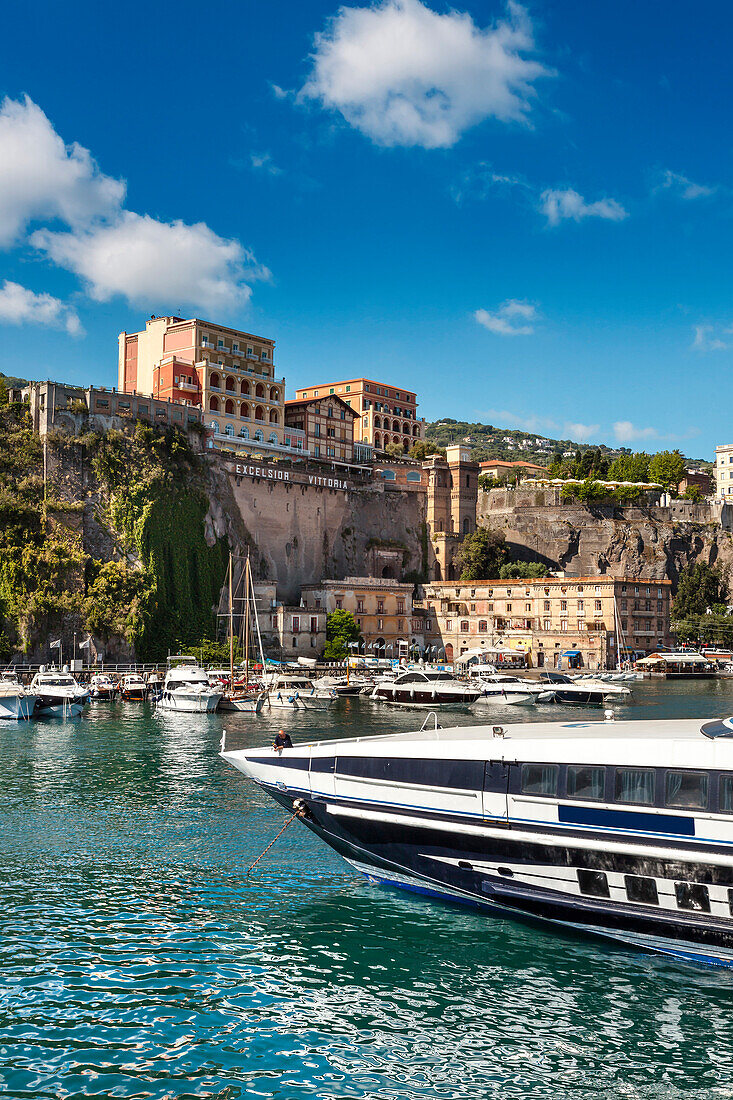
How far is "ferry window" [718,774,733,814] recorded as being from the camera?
12.8 meters

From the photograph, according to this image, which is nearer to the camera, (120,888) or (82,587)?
(120,888)

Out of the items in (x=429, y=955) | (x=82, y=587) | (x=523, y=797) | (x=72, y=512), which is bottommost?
(x=429, y=955)

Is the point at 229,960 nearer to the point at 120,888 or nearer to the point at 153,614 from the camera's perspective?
the point at 120,888

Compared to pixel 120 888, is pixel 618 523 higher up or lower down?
higher up

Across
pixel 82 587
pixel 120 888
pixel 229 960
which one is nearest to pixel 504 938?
pixel 229 960

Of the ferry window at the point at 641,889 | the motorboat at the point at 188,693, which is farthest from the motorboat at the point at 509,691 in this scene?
the ferry window at the point at 641,889

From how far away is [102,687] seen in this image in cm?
5519

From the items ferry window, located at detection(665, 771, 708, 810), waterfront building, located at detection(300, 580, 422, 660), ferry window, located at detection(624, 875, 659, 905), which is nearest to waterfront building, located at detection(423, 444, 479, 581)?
waterfront building, located at detection(300, 580, 422, 660)

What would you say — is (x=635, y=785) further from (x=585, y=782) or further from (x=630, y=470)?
(x=630, y=470)

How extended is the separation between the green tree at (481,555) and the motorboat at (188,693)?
4399 cm

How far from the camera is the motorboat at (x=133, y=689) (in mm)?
55406

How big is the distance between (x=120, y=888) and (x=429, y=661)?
6982 cm

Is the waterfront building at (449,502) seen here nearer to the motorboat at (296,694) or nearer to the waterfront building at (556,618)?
the waterfront building at (556,618)

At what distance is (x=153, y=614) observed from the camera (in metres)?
66.6
